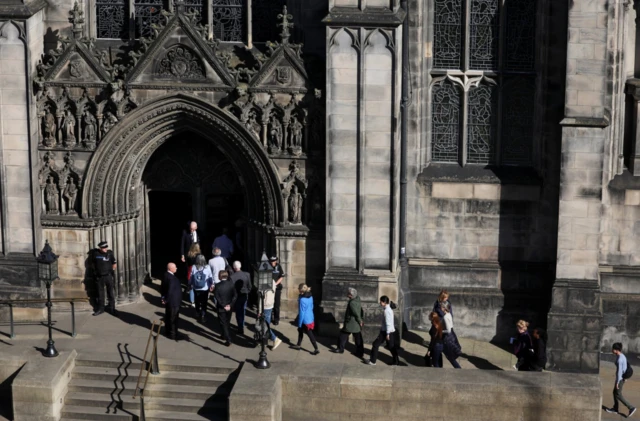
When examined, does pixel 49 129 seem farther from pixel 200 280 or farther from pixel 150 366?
pixel 150 366

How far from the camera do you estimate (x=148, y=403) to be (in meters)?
29.8

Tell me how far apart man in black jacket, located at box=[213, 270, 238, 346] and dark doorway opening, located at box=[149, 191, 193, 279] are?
644 cm

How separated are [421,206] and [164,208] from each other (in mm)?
9265

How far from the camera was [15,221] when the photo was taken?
1298 inches

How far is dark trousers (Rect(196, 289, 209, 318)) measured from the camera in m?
Result: 32.9

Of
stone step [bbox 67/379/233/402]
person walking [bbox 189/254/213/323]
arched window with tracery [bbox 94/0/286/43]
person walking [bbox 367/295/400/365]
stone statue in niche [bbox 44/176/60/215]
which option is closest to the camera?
stone step [bbox 67/379/233/402]

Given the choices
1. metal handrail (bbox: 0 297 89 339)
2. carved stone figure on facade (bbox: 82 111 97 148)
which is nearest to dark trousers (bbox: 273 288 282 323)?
metal handrail (bbox: 0 297 89 339)

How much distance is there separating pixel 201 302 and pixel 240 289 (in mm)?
1443

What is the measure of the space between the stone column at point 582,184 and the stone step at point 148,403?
7282 mm

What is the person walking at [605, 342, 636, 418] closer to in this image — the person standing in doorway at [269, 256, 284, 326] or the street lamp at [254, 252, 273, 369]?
the street lamp at [254, 252, 273, 369]

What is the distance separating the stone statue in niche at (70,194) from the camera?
3306cm

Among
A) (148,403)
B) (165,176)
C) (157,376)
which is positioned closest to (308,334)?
(157,376)

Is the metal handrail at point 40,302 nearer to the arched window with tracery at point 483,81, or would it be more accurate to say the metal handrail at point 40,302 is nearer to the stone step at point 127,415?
the stone step at point 127,415

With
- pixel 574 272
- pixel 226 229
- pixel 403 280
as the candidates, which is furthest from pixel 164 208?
pixel 574 272
